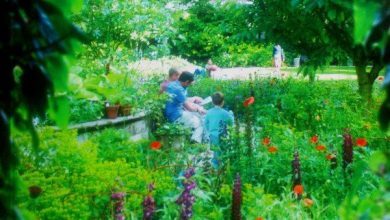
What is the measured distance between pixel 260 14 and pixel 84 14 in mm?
3011

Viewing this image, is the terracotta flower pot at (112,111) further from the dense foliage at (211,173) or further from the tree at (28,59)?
the tree at (28,59)

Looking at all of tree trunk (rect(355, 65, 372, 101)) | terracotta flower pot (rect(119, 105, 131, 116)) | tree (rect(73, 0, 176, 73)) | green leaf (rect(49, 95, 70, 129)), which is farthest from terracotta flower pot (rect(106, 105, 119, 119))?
green leaf (rect(49, 95, 70, 129))

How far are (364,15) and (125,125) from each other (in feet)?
22.9

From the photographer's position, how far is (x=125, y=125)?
805 centimetres

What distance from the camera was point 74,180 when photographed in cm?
373

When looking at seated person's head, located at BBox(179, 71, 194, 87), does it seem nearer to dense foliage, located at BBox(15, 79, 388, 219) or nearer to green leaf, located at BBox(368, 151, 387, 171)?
dense foliage, located at BBox(15, 79, 388, 219)

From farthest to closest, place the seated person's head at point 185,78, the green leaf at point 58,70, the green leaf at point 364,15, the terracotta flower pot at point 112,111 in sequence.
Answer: the seated person's head at point 185,78, the terracotta flower pot at point 112,111, the green leaf at point 58,70, the green leaf at point 364,15

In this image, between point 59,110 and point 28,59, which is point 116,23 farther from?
point 28,59

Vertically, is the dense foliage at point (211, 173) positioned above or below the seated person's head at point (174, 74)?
below

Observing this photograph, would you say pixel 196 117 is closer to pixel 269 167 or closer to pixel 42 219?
pixel 269 167

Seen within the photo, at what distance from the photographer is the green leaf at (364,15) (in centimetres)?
120

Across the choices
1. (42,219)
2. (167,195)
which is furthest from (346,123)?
(42,219)

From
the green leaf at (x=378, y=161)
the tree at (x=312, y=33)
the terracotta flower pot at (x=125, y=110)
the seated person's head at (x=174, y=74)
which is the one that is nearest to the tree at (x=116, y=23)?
the terracotta flower pot at (x=125, y=110)

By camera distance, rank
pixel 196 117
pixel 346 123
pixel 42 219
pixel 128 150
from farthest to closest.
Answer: pixel 196 117 → pixel 346 123 → pixel 128 150 → pixel 42 219
